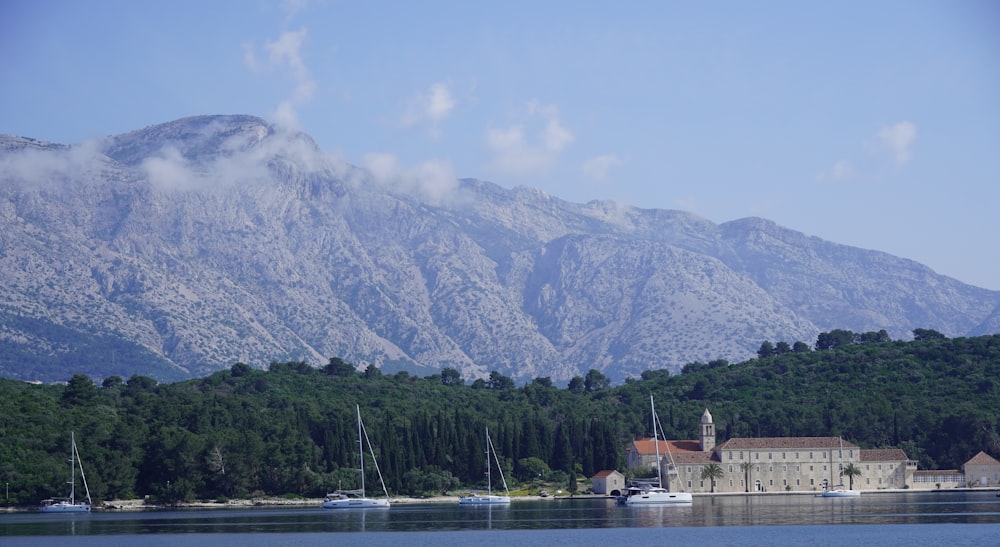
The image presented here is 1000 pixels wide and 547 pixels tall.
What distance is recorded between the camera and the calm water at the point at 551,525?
77.4 m

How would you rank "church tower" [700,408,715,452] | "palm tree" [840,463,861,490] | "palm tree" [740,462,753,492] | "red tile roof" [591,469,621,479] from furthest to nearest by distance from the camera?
"church tower" [700,408,715,452] < "palm tree" [740,462,753,492] < "palm tree" [840,463,861,490] < "red tile roof" [591,469,621,479]

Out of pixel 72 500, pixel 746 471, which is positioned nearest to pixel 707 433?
pixel 746 471

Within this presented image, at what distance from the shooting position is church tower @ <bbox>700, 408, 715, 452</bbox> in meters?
144

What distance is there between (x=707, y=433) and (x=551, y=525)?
192 feet

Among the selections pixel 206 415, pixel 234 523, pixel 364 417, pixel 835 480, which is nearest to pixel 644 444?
pixel 835 480

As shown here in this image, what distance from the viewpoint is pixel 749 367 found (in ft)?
611

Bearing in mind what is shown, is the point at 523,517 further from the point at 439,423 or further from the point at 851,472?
the point at 851,472

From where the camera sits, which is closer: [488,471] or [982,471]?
[488,471]

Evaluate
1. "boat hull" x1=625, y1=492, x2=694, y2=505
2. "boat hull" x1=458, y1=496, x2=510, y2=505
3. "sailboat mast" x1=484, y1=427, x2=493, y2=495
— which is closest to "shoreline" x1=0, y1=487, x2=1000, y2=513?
"sailboat mast" x1=484, y1=427, x2=493, y2=495

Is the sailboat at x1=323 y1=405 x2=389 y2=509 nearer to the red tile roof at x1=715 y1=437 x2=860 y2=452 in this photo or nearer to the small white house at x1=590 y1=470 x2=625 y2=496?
the small white house at x1=590 y1=470 x2=625 y2=496

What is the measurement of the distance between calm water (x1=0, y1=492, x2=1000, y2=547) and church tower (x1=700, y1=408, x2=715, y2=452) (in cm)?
2391

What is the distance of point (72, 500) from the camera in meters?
114

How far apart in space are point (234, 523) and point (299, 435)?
33.0 meters

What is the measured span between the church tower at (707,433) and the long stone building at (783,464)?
2.27 m
